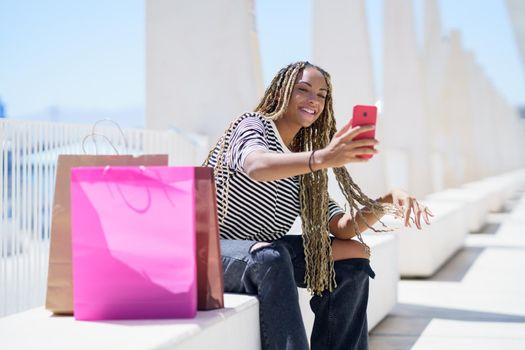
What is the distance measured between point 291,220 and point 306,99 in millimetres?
486

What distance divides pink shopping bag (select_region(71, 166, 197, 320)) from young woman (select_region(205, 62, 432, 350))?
13.5 inches

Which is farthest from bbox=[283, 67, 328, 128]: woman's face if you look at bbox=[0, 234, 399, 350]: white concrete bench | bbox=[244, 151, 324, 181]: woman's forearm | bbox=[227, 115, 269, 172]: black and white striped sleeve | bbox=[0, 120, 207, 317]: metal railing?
bbox=[0, 120, 207, 317]: metal railing

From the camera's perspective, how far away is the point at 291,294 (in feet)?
8.52

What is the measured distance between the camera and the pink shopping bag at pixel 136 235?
7.69 feet

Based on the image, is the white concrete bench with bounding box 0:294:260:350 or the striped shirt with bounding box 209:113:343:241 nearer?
the white concrete bench with bounding box 0:294:260:350

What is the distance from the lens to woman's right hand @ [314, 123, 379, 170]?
2191mm

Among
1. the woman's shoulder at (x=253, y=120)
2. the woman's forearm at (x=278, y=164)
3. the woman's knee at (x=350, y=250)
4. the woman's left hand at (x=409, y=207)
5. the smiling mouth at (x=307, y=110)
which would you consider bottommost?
the woman's knee at (x=350, y=250)

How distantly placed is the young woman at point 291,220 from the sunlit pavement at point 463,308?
54.1 inches

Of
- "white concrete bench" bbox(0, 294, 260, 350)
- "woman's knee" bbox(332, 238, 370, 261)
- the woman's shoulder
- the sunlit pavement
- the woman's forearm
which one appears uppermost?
the woman's shoulder

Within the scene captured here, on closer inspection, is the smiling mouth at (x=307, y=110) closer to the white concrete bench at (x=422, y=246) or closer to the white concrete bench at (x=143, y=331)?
the white concrete bench at (x=143, y=331)

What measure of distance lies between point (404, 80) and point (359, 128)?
1017 centimetres

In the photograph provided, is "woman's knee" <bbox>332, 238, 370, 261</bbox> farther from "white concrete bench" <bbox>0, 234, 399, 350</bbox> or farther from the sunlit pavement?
the sunlit pavement

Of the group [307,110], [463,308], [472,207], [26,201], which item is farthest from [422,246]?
[472,207]

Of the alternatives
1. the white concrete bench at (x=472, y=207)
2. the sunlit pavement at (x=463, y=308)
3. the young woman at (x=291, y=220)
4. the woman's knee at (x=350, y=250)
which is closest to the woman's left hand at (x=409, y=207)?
the young woman at (x=291, y=220)
